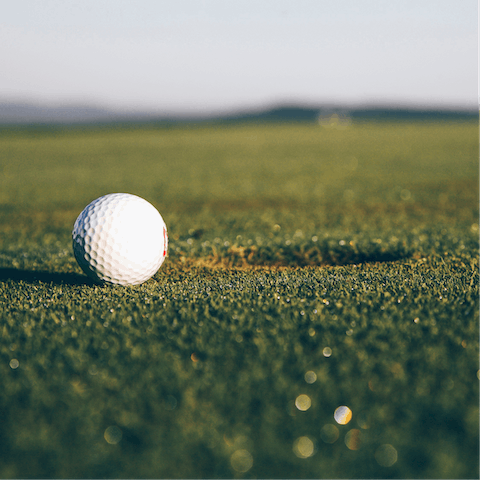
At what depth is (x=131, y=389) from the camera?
7.82 feet

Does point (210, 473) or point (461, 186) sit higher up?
point (461, 186)

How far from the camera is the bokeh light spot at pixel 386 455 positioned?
1892 millimetres

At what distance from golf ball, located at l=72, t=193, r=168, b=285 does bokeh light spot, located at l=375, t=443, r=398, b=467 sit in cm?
259

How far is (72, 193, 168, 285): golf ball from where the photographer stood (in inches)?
153

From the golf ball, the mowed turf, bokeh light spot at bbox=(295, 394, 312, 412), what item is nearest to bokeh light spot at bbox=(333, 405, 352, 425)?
the mowed turf

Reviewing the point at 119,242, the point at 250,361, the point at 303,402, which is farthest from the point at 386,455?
the point at 119,242

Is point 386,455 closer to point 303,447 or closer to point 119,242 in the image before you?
point 303,447

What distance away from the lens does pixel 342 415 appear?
215 centimetres

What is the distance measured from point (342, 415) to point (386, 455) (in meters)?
0.28

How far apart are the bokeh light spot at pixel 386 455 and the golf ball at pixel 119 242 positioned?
102 inches

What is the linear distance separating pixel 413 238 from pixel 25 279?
4.65 m

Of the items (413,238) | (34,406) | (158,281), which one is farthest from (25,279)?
(413,238)

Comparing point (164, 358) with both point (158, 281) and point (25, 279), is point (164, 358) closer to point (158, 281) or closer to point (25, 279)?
point (158, 281)

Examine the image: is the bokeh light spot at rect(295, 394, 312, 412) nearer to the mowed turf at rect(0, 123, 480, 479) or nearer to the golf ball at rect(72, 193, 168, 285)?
the mowed turf at rect(0, 123, 480, 479)
